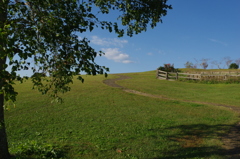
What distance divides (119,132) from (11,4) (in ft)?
22.1

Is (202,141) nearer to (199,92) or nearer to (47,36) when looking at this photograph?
(47,36)

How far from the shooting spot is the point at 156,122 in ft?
38.0

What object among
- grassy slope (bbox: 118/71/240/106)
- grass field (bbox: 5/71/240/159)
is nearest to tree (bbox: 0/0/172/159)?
grass field (bbox: 5/71/240/159)

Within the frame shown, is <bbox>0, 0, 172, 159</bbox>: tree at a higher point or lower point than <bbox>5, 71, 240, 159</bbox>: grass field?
higher

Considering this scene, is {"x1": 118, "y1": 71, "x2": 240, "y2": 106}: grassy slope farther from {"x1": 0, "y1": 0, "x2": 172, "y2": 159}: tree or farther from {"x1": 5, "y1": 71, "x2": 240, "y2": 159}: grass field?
{"x1": 0, "y1": 0, "x2": 172, "y2": 159}: tree

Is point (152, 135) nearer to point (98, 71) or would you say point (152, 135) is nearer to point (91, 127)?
point (91, 127)

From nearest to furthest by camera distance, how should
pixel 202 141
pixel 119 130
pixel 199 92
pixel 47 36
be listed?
pixel 47 36
pixel 202 141
pixel 119 130
pixel 199 92

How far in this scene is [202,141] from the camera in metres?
9.03

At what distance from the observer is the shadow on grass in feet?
25.0

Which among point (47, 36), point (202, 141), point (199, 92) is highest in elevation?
point (47, 36)

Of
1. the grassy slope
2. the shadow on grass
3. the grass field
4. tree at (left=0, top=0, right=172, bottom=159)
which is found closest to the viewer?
tree at (left=0, top=0, right=172, bottom=159)

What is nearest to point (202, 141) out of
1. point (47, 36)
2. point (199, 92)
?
point (47, 36)

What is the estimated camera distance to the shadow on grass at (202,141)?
761 centimetres

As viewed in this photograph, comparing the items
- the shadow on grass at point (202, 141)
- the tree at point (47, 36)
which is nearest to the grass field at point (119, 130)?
the shadow on grass at point (202, 141)
